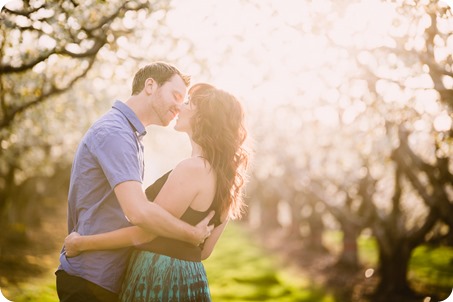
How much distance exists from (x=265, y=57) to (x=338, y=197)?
9.11 metres

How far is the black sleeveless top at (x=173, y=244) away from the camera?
9.39 ft

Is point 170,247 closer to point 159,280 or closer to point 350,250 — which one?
point 159,280

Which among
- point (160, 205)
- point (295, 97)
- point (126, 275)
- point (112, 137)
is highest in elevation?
point (112, 137)

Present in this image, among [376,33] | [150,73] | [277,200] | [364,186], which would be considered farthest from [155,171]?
[277,200]

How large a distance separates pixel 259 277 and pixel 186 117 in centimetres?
812

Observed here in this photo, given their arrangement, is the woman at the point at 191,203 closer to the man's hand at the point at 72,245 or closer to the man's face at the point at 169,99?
the man's hand at the point at 72,245

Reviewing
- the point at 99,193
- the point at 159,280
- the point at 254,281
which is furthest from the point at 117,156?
the point at 254,281

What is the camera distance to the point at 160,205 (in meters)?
2.76

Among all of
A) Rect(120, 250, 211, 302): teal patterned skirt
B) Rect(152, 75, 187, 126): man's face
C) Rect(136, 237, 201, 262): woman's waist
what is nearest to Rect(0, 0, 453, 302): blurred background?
Rect(152, 75, 187, 126): man's face

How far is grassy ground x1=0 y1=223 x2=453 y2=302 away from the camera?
6.80 meters

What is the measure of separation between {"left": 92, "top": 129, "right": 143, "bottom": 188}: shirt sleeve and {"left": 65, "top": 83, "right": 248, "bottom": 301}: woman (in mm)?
229

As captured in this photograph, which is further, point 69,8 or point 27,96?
point 27,96

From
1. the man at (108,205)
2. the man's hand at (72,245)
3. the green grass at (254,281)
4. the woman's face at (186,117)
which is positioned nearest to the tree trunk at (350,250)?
the green grass at (254,281)

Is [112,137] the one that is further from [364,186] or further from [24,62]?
[364,186]
